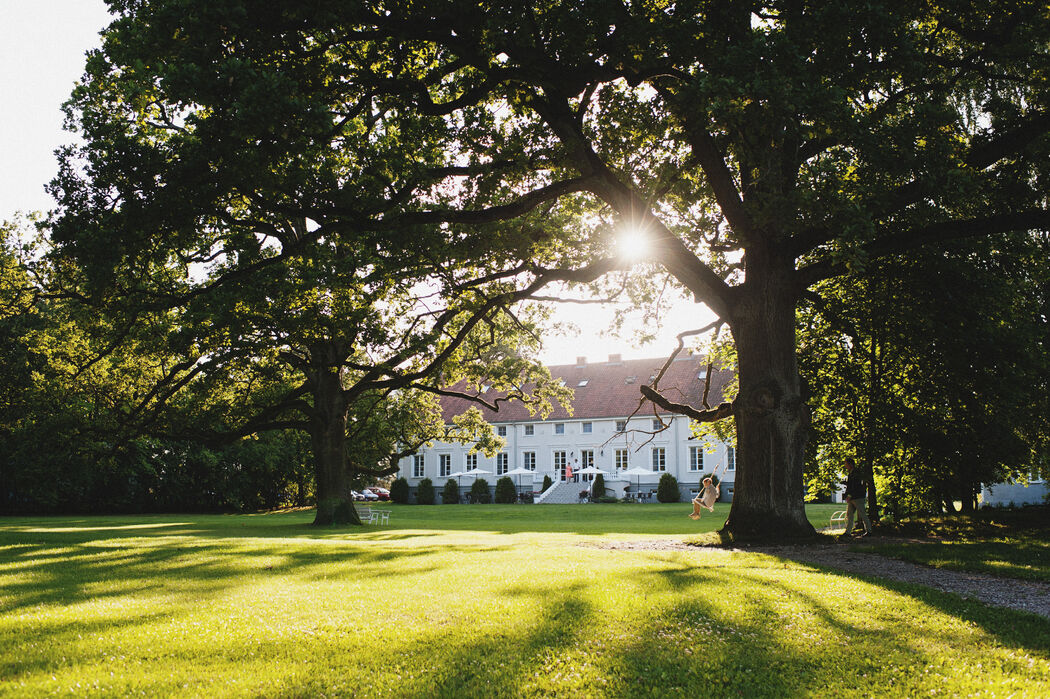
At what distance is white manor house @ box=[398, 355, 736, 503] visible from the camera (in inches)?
2176

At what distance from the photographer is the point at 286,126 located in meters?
10.4

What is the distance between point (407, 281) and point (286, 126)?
869 cm

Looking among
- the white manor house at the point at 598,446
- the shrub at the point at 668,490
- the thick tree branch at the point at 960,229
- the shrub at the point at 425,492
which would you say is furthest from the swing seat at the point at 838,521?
the shrub at the point at 425,492

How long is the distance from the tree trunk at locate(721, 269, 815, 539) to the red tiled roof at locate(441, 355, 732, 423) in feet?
129

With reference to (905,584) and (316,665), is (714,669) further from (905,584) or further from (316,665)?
(905,584)

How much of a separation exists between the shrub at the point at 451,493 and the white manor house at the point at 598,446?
2525mm

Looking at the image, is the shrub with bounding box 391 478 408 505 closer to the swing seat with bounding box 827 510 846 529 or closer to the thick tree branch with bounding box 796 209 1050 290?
the swing seat with bounding box 827 510 846 529

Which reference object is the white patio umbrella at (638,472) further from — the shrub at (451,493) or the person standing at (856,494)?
the person standing at (856,494)

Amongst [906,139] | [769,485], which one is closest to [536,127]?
[906,139]

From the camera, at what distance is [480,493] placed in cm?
5978

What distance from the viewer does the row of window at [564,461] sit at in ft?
182

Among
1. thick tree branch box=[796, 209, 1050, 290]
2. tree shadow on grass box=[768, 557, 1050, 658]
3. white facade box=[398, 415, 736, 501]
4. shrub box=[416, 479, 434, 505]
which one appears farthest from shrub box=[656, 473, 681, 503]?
tree shadow on grass box=[768, 557, 1050, 658]

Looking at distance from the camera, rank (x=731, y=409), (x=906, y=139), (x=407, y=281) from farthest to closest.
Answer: (x=407, y=281) → (x=731, y=409) → (x=906, y=139)

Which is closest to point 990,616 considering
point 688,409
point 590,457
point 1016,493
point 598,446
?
point 688,409
